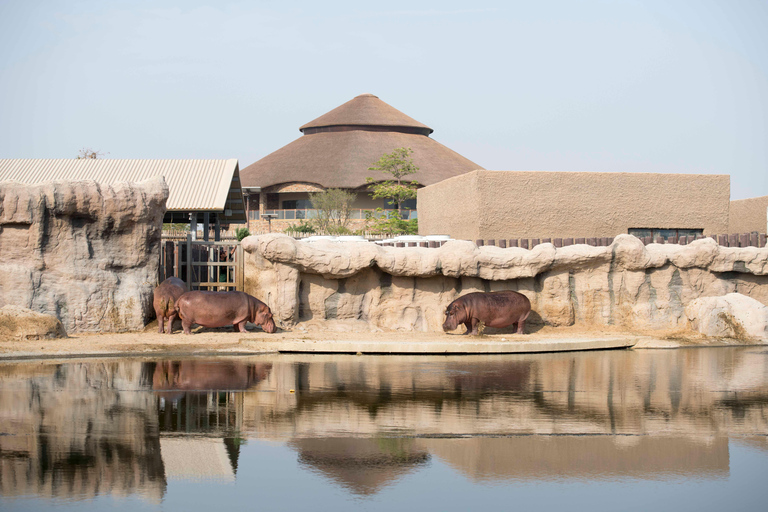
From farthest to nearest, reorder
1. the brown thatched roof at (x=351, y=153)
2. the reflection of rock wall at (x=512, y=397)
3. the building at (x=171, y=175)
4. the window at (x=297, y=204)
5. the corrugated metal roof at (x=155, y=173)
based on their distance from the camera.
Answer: the window at (x=297, y=204) < the brown thatched roof at (x=351, y=153) < the corrugated metal roof at (x=155, y=173) < the building at (x=171, y=175) < the reflection of rock wall at (x=512, y=397)

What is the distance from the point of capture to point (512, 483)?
629 centimetres

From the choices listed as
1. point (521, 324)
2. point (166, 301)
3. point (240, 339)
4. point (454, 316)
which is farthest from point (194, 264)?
point (521, 324)

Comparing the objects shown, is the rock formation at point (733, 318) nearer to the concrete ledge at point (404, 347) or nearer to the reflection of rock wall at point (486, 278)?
the reflection of rock wall at point (486, 278)

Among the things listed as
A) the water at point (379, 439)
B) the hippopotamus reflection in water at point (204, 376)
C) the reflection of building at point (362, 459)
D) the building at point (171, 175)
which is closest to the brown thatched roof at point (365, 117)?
the building at point (171, 175)

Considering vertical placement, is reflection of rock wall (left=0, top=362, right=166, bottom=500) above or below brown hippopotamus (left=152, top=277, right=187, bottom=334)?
below

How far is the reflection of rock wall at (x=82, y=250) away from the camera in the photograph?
15.7 m

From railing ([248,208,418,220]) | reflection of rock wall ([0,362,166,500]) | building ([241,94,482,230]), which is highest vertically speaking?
building ([241,94,482,230])

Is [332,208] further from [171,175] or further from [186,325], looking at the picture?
[186,325]

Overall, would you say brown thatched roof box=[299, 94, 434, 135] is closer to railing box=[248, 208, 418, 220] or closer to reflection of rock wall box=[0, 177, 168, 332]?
railing box=[248, 208, 418, 220]

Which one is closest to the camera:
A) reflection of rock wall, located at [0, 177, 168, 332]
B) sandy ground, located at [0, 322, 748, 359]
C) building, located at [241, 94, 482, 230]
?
sandy ground, located at [0, 322, 748, 359]

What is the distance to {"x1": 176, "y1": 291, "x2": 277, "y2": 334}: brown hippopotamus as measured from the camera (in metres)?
16.0

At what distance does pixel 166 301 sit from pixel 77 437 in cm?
895

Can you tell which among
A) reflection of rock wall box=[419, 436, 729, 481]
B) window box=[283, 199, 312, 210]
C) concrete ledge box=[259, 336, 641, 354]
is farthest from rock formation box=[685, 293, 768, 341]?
window box=[283, 199, 312, 210]

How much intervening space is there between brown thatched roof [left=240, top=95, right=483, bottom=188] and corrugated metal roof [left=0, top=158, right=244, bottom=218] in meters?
26.5
